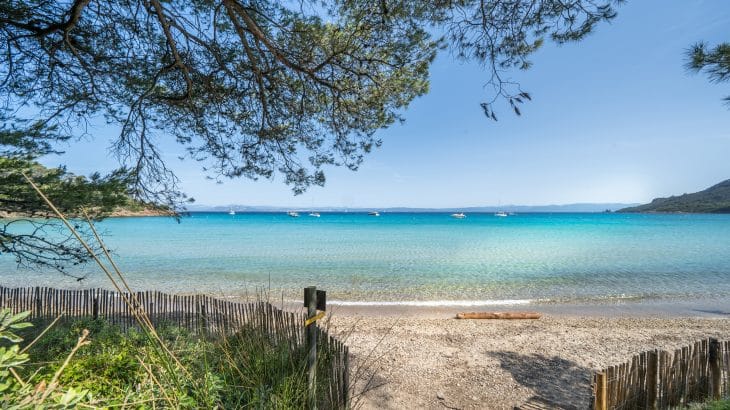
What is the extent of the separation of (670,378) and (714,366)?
0.59 metres

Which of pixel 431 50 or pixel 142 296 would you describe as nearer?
pixel 431 50

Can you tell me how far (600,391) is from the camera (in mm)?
2986

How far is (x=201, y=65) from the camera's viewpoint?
211 inches

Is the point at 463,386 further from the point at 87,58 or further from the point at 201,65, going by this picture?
the point at 87,58

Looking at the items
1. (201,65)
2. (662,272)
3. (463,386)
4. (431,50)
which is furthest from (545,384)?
(662,272)

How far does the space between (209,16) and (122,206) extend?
10.7ft

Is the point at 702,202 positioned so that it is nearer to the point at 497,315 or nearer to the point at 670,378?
the point at 497,315

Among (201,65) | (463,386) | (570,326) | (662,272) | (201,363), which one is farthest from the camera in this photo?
(662,272)

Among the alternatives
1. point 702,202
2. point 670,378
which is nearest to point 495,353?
point 670,378

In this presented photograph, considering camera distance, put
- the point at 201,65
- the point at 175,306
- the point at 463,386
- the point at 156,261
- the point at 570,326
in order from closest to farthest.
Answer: the point at 463,386 → the point at 201,65 → the point at 175,306 → the point at 570,326 → the point at 156,261

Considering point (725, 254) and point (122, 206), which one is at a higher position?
point (122, 206)

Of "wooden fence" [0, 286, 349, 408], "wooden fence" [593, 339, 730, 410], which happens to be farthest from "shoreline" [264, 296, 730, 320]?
"wooden fence" [593, 339, 730, 410]

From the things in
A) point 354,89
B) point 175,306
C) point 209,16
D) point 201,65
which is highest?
point 209,16

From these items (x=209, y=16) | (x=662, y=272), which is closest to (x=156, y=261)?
(x=209, y=16)
